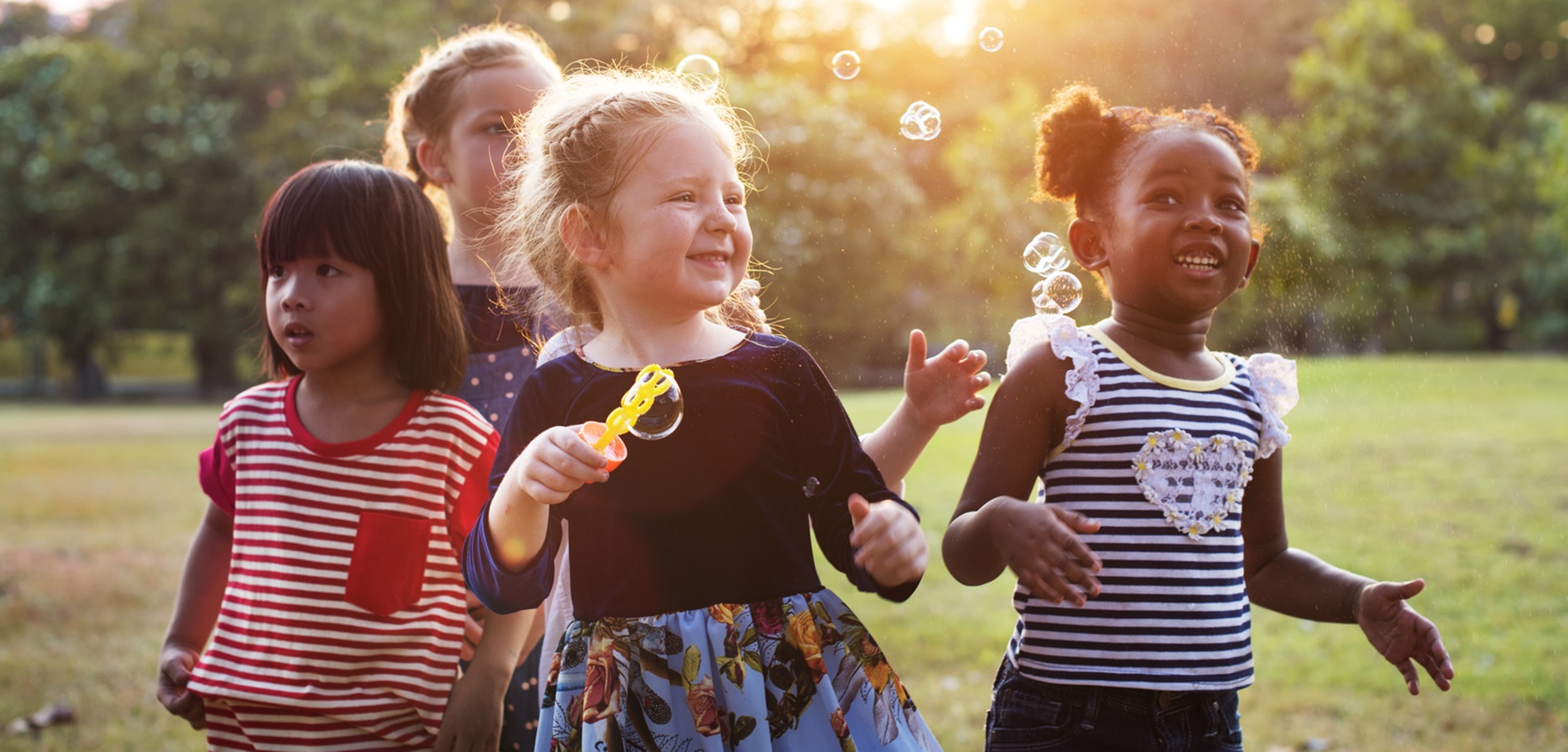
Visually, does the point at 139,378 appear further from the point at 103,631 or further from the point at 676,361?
the point at 676,361

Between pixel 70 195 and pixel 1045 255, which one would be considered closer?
pixel 1045 255

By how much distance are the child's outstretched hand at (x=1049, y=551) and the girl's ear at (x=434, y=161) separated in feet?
4.98

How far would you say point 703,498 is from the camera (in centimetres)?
164

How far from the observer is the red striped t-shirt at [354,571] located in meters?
1.94

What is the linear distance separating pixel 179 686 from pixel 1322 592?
71.7 inches

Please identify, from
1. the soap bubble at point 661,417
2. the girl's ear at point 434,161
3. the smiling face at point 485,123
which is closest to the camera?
the soap bubble at point 661,417

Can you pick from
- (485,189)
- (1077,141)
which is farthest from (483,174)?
(1077,141)

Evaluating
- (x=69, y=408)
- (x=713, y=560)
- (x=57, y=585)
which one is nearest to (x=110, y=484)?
(x=57, y=585)

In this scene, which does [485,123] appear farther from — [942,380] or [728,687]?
[728,687]

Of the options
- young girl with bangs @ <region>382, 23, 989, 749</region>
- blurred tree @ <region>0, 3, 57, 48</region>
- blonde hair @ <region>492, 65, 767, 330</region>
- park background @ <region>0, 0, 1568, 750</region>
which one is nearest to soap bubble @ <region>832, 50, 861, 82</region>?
Result: park background @ <region>0, 0, 1568, 750</region>

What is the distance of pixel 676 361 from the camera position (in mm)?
1693

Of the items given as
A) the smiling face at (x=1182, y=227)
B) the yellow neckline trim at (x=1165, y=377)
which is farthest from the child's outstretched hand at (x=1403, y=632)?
the smiling face at (x=1182, y=227)

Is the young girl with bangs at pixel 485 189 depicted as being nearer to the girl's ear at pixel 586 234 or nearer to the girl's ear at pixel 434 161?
the girl's ear at pixel 434 161

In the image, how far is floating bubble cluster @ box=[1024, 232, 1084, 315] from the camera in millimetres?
2078
